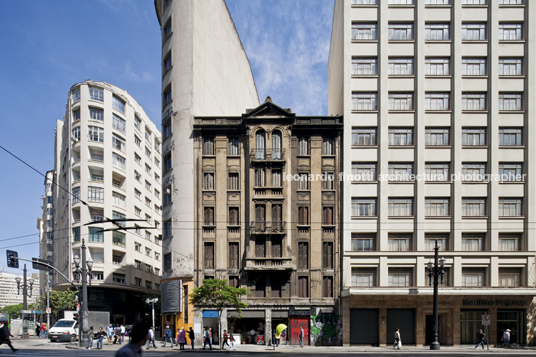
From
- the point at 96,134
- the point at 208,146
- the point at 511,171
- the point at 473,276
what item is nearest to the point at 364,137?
the point at 511,171

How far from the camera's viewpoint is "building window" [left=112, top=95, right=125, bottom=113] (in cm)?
5950

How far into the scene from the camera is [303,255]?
37.2m

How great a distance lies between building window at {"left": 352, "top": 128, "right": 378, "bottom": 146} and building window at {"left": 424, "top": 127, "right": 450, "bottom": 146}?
183 inches

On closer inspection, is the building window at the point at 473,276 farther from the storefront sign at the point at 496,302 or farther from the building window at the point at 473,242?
the building window at the point at 473,242

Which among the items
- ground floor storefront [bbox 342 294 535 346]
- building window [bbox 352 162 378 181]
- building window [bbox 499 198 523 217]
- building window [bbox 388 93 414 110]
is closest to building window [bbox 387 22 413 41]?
building window [bbox 388 93 414 110]

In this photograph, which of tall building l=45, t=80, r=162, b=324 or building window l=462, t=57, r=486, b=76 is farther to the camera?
tall building l=45, t=80, r=162, b=324

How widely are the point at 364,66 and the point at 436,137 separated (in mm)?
9330

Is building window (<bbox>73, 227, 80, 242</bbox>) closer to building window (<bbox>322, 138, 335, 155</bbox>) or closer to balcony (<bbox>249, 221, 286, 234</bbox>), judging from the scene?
balcony (<bbox>249, 221, 286, 234</bbox>)

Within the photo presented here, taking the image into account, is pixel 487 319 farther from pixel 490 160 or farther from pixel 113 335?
pixel 113 335

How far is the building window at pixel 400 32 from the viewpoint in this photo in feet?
128

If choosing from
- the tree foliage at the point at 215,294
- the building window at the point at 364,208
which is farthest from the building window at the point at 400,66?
the tree foliage at the point at 215,294

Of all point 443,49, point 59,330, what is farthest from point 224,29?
point 59,330

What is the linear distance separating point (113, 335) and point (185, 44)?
27164 millimetres

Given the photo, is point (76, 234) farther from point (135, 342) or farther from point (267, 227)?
point (135, 342)
